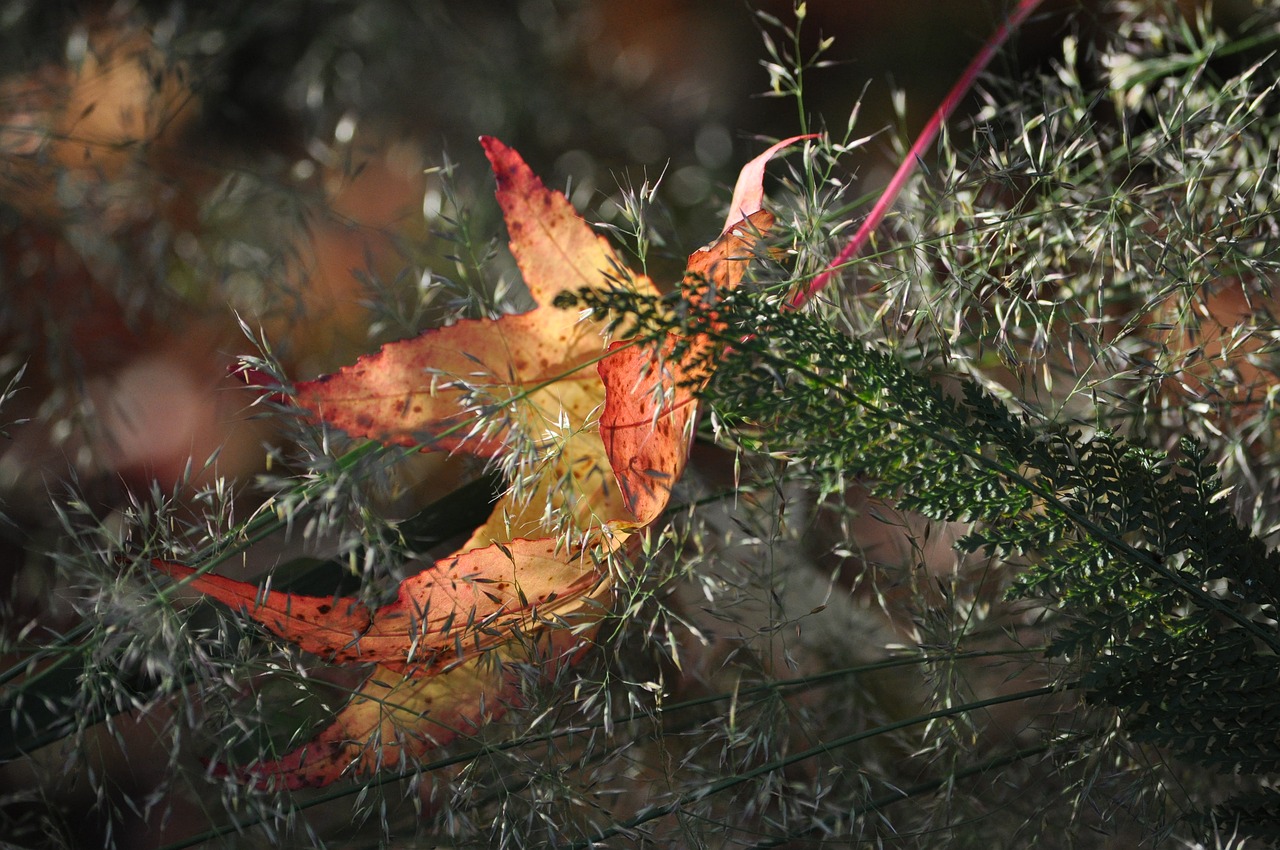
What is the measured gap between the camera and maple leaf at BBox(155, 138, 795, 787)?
0.85 feet

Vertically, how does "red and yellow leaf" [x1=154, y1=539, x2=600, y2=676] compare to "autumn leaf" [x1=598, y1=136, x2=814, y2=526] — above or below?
below

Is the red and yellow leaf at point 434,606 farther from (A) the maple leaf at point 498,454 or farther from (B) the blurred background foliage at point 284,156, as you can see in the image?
(B) the blurred background foliage at point 284,156

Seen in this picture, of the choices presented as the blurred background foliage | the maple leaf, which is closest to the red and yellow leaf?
the maple leaf

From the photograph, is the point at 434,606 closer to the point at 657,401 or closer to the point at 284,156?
the point at 657,401

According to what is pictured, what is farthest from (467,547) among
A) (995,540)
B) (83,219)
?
(83,219)

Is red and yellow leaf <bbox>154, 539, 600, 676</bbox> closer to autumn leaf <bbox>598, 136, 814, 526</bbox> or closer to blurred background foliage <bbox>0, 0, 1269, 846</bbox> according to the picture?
autumn leaf <bbox>598, 136, 814, 526</bbox>

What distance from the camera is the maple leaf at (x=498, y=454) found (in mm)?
260

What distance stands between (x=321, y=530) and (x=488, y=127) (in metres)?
0.37

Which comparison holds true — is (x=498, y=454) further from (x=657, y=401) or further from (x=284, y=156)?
(x=284, y=156)

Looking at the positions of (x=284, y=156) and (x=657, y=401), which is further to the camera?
(x=284, y=156)

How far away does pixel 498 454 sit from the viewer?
0.96ft

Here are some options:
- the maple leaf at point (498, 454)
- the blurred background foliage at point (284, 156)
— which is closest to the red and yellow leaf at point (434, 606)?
the maple leaf at point (498, 454)

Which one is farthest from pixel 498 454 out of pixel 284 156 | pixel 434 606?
pixel 284 156

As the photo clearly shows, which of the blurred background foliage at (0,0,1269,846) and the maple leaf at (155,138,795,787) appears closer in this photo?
the maple leaf at (155,138,795,787)
